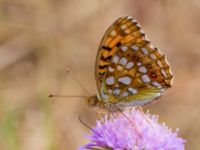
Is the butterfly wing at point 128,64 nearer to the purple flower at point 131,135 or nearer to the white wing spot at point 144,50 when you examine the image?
the white wing spot at point 144,50

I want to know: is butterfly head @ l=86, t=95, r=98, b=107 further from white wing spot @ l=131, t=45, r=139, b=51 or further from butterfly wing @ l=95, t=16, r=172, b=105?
white wing spot @ l=131, t=45, r=139, b=51

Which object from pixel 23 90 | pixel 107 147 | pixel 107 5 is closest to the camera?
pixel 107 147

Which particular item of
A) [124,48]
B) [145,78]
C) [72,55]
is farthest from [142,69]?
[72,55]

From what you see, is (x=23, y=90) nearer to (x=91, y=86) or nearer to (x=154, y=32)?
(x=91, y=86)

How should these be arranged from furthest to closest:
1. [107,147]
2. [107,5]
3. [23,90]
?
1. [107,5]
2. [23,90]
3. [107,147]

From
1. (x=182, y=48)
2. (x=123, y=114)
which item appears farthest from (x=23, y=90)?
(x=123, y=114)

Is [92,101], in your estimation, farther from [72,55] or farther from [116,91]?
[72,55]
